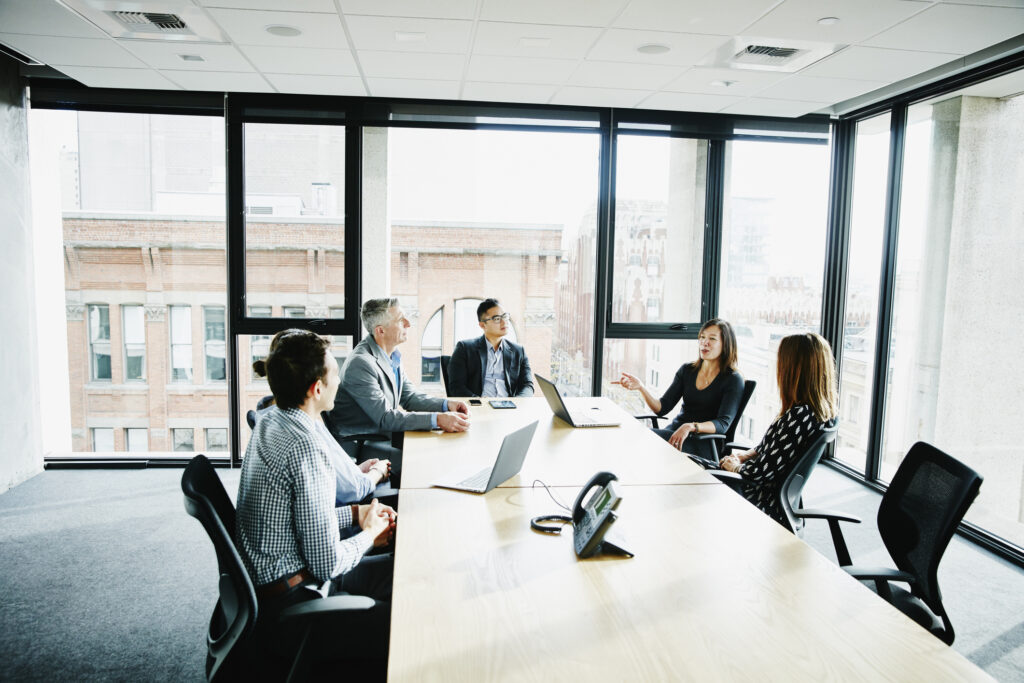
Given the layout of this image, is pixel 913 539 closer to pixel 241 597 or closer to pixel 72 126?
pixel 241 597

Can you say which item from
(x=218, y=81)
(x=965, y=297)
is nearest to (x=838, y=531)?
(x=965, y=297)

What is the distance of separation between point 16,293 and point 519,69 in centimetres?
396

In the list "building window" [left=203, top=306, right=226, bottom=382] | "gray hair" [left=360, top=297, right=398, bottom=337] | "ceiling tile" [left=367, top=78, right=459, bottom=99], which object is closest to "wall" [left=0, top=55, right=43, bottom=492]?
"building window" [left=203, top=306, right=226, bottom=382]

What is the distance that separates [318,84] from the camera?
4.75 meters

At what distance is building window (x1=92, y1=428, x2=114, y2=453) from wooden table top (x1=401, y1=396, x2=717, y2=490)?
139 inches

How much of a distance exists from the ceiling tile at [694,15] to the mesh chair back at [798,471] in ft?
6.62

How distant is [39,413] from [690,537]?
5.24 m

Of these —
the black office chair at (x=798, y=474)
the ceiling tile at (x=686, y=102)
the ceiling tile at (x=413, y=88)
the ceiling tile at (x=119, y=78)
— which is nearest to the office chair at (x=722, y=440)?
the black office chair at (x=798, y=474)

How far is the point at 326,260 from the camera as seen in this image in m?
5.39

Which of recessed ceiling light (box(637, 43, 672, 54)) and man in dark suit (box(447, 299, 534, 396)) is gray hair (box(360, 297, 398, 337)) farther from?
recessed ceiling light (box(637, 43, 672, 54))

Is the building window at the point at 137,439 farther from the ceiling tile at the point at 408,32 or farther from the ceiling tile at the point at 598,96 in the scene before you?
the ceiling tile at the point at 598,96

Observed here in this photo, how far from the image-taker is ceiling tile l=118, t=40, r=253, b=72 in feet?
12.8

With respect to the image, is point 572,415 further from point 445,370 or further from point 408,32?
point 408,32

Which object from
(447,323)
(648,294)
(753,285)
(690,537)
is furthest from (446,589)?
(753,285)
